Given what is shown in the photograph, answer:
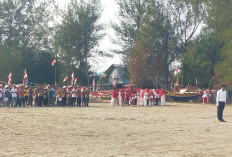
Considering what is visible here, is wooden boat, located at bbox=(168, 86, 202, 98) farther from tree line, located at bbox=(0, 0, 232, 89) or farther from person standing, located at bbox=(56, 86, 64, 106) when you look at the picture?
person standing, located at bbox=(56, 86, 64, 106)

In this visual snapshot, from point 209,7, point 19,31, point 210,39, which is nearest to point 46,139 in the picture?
point 209,7

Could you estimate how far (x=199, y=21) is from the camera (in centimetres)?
5894

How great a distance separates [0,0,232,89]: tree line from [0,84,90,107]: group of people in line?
1894cm

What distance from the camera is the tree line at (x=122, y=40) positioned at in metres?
59.6

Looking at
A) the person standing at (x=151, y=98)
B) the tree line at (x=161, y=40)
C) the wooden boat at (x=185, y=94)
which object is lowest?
the person standing at (x=151, y=98)

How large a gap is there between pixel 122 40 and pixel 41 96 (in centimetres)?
3123

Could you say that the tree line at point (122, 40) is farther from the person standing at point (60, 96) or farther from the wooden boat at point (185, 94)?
the person standing at point (60, 96)

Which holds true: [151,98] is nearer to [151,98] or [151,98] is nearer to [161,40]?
[151,98]

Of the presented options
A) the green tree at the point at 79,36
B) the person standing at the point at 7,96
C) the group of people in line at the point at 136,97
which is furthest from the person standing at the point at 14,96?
the green tree at the point at 79,36

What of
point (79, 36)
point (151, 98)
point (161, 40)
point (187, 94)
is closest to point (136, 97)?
point (151, 98)

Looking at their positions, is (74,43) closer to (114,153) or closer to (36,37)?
(36,37)

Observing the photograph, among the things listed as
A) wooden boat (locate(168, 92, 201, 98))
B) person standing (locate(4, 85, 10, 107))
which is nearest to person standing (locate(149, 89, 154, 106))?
wooden boat (locate(168, 92, 201, 98))

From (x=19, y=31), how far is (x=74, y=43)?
925 centimetres

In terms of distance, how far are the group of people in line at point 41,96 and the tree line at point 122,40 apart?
18.9 metres
